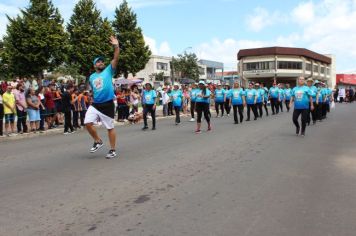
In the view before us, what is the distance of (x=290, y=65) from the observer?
93.3 m

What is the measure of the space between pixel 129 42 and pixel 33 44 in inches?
619

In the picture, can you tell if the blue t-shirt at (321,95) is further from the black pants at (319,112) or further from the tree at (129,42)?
the tree at (129,42)

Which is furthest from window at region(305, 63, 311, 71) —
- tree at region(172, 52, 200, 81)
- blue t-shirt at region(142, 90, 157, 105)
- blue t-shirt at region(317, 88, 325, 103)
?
blue t-shirt at region(142, 90, 157, 105)

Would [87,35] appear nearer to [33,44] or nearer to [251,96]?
[33,44]

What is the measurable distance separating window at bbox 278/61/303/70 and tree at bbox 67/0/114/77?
55.5 meters

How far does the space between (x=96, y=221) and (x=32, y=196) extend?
1505 millimetres

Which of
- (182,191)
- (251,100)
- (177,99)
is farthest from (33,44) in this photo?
(182,191)

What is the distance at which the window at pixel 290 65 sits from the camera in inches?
3639

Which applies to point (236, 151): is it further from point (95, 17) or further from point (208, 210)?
point (95, 17)

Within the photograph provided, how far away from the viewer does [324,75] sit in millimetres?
Result: 114375

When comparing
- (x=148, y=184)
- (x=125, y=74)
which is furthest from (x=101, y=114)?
(x=125, y=74)

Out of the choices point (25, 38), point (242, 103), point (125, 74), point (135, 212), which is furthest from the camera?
point (125, 74)

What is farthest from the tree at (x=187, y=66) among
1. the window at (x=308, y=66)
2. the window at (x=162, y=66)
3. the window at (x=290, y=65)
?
the window at (x=308, y=66)

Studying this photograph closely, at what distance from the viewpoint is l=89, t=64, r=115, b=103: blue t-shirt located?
→ 866cm
